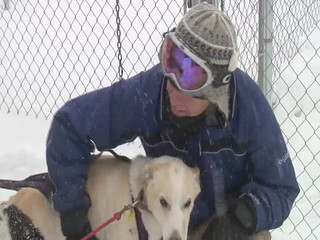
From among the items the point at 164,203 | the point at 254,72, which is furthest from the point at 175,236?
the point at 254,72

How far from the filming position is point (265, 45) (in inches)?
161

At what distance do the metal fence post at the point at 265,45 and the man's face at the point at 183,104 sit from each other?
1804 millimetres

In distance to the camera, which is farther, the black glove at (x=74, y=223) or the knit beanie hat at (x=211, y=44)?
the black glove at (x=74, y=223)

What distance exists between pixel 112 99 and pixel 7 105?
3.13m

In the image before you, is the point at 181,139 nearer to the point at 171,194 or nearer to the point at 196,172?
the point at 196,172

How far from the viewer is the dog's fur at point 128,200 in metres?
2.23

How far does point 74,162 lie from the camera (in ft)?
7.70

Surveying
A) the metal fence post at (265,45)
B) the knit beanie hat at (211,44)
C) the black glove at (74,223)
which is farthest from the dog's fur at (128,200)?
the metal fence post at (265,45)

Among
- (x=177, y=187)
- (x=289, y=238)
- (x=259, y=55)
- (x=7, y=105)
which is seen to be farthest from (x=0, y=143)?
(x=177, y=187)

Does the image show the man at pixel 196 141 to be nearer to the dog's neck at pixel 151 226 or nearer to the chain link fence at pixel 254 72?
the dog's neck at pixel 151 226

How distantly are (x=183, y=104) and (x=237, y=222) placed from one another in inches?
19.7

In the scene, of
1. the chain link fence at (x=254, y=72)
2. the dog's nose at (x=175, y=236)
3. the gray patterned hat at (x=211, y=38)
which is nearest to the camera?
the gray patterned hat at (x=211, y=38)

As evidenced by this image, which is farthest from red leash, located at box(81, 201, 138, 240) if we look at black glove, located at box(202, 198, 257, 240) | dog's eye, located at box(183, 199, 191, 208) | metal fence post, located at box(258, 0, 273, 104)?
metal fence post, located at box(258, 0, 273, 104)

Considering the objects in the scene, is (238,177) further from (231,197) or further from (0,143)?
(0,143)
